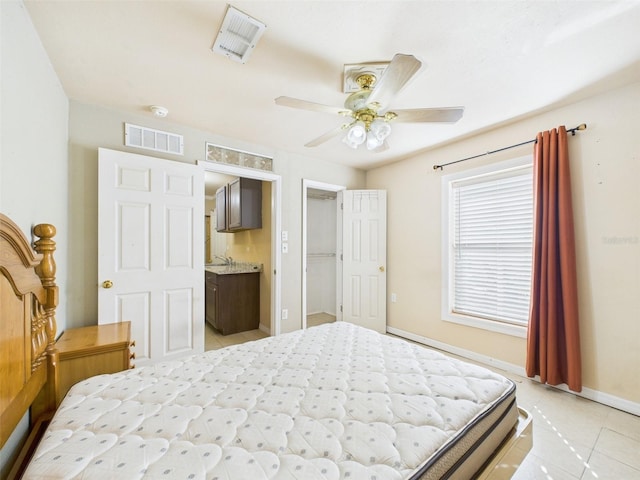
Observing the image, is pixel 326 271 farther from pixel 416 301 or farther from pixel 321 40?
pixel 321 40

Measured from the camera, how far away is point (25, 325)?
1141 mm

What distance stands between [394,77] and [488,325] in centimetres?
268

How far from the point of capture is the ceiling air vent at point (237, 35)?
142cm

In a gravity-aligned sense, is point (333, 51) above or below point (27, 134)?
above

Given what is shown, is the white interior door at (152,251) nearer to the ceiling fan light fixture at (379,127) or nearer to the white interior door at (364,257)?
the ceiling fan light fixture at (379,127)

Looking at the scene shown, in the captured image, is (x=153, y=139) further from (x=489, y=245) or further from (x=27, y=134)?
(x=489, y=245)

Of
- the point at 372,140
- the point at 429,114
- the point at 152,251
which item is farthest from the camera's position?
the point at 152,251

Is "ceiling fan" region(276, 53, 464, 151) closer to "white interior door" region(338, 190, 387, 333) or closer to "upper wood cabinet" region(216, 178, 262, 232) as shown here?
"white interior door" region(338, 190, 387, 333)

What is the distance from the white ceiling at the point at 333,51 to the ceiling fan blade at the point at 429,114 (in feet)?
1.05

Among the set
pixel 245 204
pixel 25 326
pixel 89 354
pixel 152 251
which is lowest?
pixel 89 354

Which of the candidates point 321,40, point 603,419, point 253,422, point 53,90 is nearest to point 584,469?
point 603,419

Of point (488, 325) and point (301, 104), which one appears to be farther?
A: point (488, 325)

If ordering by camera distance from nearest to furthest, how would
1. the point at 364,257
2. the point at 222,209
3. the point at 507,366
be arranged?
the point at 507,366 → the point at 364,257 → the point at 222,209

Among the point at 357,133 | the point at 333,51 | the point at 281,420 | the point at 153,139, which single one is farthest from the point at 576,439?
the point at 153,139
